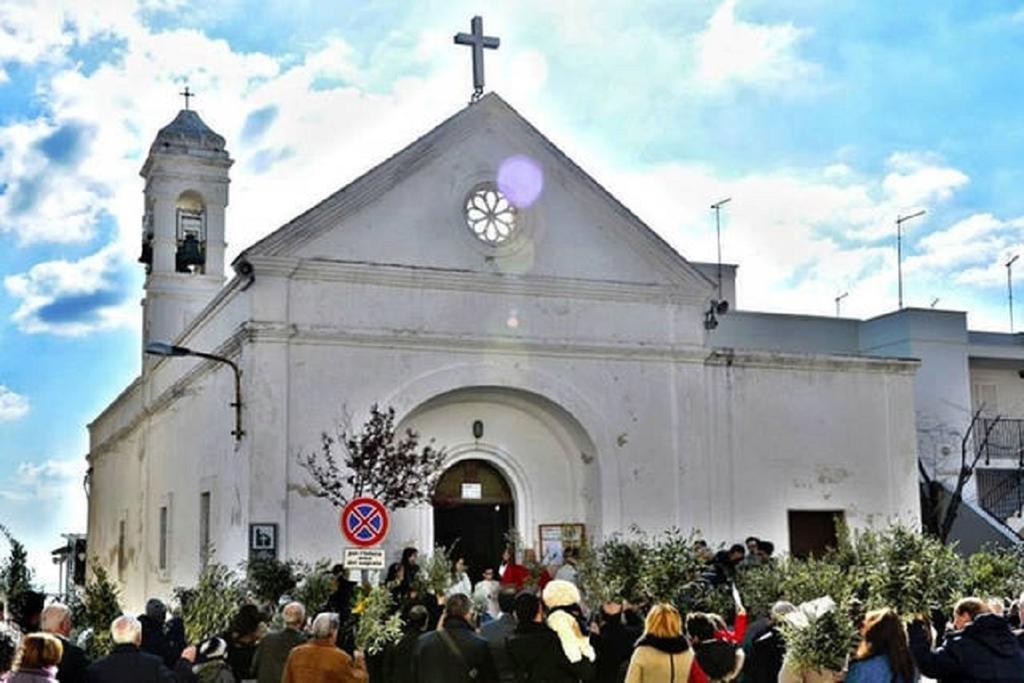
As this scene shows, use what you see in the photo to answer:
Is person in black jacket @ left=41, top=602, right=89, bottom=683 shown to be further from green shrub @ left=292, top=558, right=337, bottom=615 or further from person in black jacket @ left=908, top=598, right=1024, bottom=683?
green shrub @ left=292, top=558, right=337, bottom=615

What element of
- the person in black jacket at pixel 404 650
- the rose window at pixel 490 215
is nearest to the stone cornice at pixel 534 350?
the rose window at pixel 490 215

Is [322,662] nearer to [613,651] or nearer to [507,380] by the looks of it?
[613,651]

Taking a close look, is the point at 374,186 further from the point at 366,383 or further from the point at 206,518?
the point at 206,518

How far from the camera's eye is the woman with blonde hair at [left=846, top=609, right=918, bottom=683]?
8.55 metres

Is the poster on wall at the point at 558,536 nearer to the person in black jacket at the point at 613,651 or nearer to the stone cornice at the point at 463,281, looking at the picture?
the stone cornice at the point at 463,281

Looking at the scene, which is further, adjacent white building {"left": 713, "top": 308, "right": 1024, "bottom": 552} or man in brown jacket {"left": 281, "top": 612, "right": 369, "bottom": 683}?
adjacent white building {"left": 713, "top": 308, "right": 1024, "bottom": 552}

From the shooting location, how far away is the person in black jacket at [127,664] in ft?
30.7

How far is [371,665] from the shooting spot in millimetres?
13945

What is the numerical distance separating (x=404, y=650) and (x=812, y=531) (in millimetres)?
14813

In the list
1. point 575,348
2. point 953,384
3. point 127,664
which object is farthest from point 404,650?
point 953,384

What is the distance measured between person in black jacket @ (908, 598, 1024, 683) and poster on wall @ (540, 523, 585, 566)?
14134mm

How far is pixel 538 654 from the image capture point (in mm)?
10984

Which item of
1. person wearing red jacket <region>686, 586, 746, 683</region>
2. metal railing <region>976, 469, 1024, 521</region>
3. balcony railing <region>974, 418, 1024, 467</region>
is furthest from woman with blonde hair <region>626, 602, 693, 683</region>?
metal railing <region>976, 469, 1024, 521</region>

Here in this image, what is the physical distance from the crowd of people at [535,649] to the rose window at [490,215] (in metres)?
9.12
